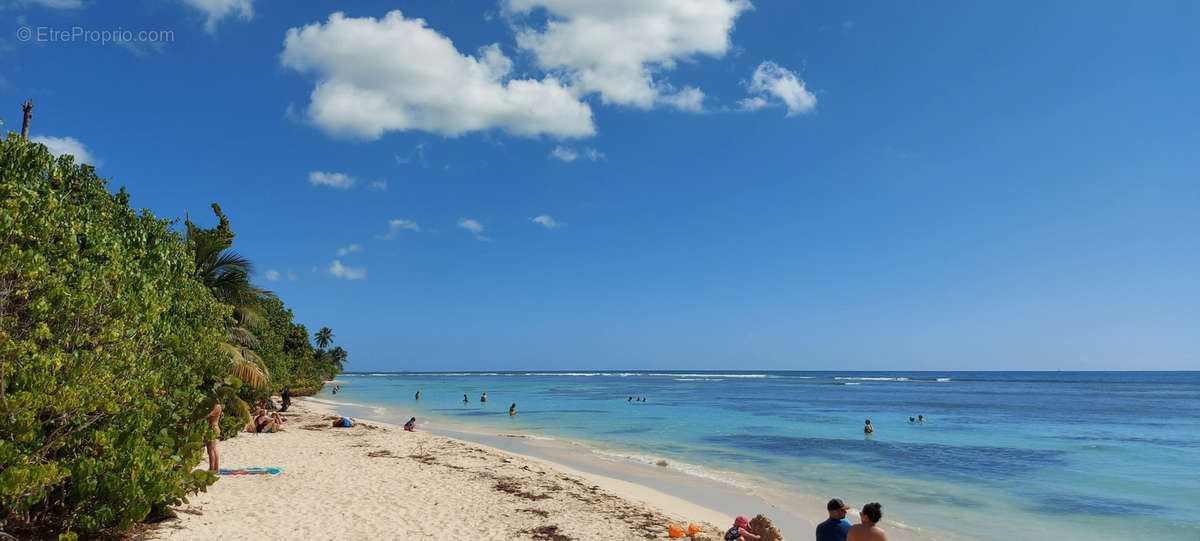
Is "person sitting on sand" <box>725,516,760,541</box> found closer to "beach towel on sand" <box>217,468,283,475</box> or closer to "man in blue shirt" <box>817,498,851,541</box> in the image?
"man in blue shirt" <box>817,498,851,541</box>

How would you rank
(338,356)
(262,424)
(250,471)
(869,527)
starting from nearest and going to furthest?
1. (869,527)
2. (250,471)
3. (262,424)
4. (338,356)

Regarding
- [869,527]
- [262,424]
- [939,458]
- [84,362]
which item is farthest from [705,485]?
[262,424]

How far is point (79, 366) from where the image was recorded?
502 centimetres

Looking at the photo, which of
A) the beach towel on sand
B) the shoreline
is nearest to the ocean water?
the shoreline

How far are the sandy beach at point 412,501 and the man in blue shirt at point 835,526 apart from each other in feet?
8.37

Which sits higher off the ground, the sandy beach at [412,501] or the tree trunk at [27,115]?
the tree trunk at [27,115]

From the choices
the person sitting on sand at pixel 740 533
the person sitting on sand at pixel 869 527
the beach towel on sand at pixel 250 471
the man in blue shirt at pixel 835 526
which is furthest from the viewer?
the beach towel on sand at pixel 250 471

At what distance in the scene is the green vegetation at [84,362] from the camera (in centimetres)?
470

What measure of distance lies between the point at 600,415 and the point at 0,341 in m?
33.6

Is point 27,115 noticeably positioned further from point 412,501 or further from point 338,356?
point 338,356

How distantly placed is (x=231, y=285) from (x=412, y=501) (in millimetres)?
10042

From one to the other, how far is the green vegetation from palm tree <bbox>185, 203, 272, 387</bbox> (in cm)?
721

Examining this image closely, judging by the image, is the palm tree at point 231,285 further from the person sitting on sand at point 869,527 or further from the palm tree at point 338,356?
the palm tree at point 338,356

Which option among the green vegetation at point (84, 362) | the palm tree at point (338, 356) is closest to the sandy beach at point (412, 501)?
the green vegetation at point (84, 362)
